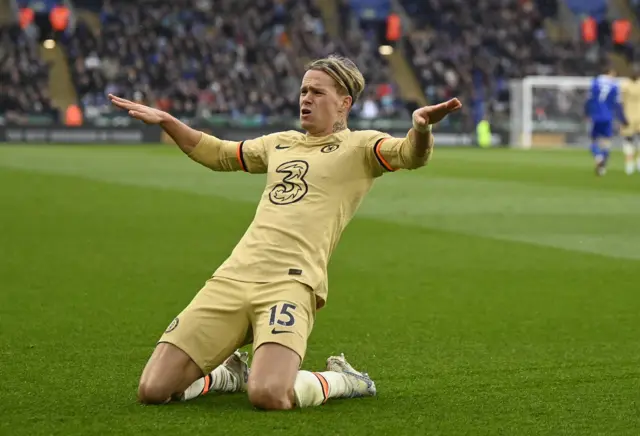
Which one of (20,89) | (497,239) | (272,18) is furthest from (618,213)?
(272,18)

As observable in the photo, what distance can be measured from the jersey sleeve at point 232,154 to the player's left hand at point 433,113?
1.08 m

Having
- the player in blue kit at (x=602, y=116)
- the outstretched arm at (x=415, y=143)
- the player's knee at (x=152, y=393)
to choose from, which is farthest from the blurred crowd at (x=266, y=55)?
the player's knee at (x=152, y=393)

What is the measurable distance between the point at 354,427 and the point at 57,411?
1306 millimetres

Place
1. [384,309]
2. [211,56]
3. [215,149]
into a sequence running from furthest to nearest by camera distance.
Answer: [211,56] < [384,309] < [215,149]

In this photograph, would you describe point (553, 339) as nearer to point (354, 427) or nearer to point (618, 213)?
point (354, 427)

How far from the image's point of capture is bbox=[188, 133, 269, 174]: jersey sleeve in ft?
21.3

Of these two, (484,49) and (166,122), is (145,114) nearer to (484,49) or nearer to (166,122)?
(166,122)

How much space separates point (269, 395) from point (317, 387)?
0.31 m

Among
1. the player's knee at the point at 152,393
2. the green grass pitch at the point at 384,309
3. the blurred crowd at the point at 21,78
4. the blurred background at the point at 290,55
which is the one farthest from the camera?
the blurred background at the point at 290,55

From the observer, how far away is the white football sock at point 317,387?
567 centimetres

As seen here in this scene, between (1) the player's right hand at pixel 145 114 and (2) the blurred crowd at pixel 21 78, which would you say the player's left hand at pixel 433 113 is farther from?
(2) the blurred crowd at pixel 21 78

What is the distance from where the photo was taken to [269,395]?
5523 millimetres

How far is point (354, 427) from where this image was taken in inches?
209

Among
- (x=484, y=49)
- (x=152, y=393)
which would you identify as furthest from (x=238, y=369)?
(x=484, y=49)
